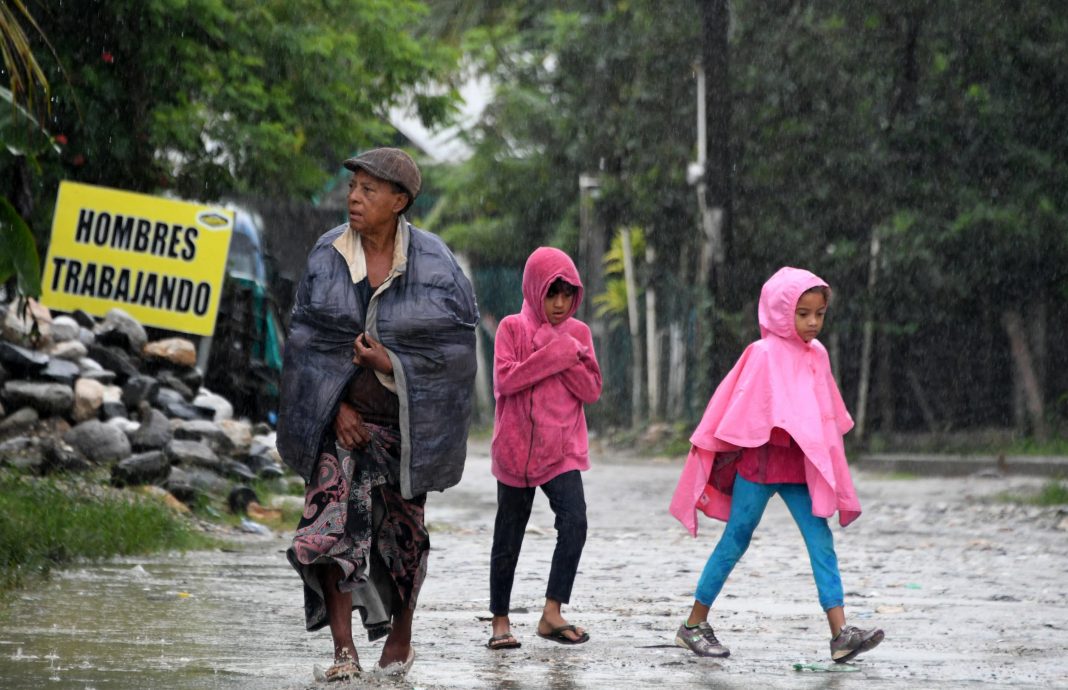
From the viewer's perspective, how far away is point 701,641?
6453 mm

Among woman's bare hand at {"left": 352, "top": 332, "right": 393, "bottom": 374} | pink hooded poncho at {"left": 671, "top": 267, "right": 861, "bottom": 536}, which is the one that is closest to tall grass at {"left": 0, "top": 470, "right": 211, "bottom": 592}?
woman's bare hand at {"left": 352, "top": 332, "right": 393, "bottom": 374}

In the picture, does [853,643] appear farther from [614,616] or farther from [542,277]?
[542,277]

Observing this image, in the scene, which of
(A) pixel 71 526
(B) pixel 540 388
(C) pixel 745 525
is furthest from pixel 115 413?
(C) pixel 745 525

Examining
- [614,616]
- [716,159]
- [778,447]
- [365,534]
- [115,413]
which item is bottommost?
[614,616]

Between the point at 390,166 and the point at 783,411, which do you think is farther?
the point at 783,411

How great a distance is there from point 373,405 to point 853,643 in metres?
1.98

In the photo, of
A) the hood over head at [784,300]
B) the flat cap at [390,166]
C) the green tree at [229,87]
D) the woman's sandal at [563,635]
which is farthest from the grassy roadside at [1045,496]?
the flat cap at [390,166]

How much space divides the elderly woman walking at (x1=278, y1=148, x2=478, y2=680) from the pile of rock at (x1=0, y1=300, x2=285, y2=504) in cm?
565

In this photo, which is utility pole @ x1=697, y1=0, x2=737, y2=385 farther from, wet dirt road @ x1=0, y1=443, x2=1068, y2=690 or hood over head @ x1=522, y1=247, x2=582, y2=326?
hood over head @ x1=522, y1=247, x2=582, y2=326

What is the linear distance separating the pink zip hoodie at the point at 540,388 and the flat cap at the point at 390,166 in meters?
1.03

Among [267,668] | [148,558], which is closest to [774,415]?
[267,668]

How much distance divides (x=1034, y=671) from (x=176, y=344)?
9943 millimetres

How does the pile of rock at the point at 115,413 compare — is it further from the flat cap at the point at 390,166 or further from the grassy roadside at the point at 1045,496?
the grassy roadside at the point at 1045,496

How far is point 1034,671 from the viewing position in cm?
604
